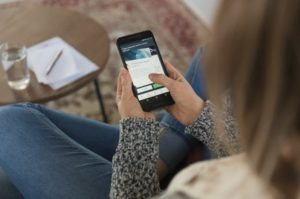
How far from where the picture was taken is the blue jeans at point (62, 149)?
1022 mm

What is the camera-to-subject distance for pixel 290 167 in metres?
0.54

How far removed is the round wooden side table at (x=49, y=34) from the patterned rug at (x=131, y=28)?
17 cm

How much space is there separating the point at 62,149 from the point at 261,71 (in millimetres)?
707

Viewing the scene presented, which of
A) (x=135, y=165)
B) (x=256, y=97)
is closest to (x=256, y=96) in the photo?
(x=256, y=97)

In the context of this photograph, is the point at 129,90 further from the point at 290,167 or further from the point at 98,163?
the point at 290,167

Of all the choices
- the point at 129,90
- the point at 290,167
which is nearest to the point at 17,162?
the point at 129,90

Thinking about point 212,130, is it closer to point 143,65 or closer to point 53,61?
point 143,65

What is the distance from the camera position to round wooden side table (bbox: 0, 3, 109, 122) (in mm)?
1418

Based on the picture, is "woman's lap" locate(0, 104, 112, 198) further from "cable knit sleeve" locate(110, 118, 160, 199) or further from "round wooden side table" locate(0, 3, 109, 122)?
"round wooden side table" locate(0, 3, 109, 122)

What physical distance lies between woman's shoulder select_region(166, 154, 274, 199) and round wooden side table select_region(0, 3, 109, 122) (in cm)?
85

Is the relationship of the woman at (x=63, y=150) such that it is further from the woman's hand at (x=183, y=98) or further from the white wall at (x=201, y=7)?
the white wall at (x=201, y=7)

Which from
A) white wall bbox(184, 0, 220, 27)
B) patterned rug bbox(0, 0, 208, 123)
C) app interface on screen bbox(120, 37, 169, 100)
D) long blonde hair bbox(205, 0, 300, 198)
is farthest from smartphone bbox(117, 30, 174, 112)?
white wall bbox(184, 0, 220, 27)

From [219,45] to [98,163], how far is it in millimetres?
670

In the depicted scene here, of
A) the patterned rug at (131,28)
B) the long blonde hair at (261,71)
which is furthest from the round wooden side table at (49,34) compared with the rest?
the long blonde hair at (261,71)
